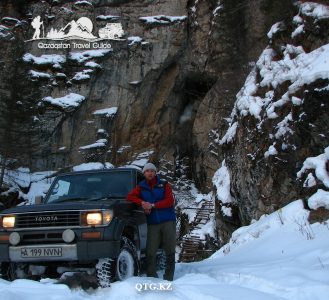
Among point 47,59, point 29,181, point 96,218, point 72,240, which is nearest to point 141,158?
point 29,181

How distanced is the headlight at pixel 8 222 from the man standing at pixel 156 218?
1714 mm

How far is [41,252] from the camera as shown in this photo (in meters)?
6.33

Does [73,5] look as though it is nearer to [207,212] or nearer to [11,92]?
[11,92]

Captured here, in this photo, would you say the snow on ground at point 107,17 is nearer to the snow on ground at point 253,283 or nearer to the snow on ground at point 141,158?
the snow on ground at point 141,158

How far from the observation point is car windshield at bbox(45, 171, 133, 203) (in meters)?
7.71

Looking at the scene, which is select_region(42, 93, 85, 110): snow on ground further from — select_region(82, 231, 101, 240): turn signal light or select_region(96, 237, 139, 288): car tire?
select_region(82, 231, 101, 240): turn signal light

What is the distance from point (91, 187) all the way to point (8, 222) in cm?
155

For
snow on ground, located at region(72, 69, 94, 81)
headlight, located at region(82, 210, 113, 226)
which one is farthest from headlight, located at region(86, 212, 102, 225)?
snow on ground, located at region(72, 69, 94, 81)

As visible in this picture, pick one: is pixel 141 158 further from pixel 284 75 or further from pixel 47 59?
pixel 284 75

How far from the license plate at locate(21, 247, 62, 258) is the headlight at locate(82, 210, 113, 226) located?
51 centimetres

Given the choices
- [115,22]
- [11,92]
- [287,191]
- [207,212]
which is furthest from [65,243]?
[115,22]

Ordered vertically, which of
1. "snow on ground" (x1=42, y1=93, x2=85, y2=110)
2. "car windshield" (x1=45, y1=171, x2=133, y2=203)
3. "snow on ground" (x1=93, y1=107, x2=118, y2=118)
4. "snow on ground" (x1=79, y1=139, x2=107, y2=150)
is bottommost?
"car windshield" (x1=45, y1=171, x2=133, y2=203)

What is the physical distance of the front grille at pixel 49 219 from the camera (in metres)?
6.43

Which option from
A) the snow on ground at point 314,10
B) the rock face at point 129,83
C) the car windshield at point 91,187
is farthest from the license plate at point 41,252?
the rock face at point 129,83
